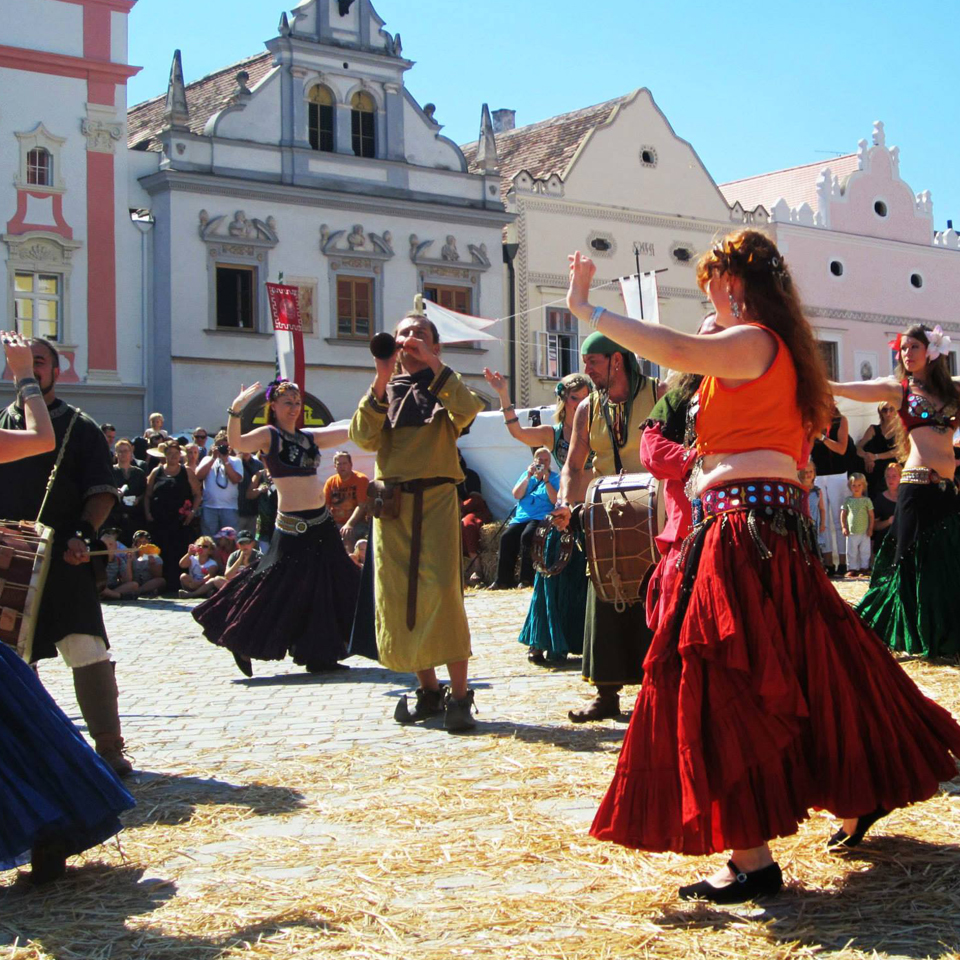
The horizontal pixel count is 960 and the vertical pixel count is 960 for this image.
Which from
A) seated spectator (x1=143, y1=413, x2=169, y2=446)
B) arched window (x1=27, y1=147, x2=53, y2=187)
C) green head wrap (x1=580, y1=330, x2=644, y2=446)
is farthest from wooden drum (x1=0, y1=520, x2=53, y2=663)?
arched window (x1=27, y1=147, x2=53, y2=187)

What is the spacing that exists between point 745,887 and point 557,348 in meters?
29.4

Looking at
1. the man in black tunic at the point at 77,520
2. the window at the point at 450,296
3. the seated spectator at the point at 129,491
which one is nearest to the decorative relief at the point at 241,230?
the window at the point at 450,296

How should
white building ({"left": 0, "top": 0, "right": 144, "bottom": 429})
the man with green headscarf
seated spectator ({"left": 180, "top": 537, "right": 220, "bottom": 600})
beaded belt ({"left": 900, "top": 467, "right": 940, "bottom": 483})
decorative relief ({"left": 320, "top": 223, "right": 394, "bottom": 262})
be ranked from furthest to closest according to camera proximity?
decorative relief ({"left": 320, "top": 223, "right": 394, "bottom": 262})
white building ({"left": 0, "top": 0, "right": 144, "bottom": 429})
seated spectator ({"left": 180, "top": 537, "right": 220, "bottom": 600})
beaded belt ({"left": 900, "top": 467, "right": 940, "bottom": 483})
the man with green headscarf

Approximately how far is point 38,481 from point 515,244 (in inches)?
1074

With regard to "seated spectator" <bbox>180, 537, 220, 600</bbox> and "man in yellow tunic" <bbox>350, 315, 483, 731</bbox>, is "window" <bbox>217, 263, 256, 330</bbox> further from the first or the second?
"man in yellow tunic" <bbox>350, 315, 483, 731</bbox>

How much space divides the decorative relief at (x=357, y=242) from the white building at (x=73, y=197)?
4055 millimetres

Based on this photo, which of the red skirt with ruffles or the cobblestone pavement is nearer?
the cobblestone pavement

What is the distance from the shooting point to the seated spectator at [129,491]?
56.0 ft

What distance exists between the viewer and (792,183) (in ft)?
141

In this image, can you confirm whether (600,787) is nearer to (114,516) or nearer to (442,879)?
(442,879)

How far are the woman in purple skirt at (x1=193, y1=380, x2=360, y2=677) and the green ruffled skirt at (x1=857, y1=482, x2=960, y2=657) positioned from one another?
3528 mm

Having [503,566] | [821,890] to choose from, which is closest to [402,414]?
[821,890]

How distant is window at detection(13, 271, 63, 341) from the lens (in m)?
26.4

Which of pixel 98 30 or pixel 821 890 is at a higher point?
pixel 98 30
